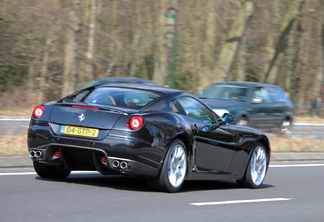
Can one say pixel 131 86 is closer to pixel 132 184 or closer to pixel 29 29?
pixel 132 184

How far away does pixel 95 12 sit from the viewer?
29266 mm

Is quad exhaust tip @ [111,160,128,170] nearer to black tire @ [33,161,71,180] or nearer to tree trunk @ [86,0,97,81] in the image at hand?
black tire @ [33,161,71,180]

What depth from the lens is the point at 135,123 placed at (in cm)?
657

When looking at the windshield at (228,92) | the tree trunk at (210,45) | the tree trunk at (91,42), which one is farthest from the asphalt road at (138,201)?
the tree trunk at (91,42)

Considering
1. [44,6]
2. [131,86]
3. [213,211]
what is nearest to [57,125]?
[131,86]

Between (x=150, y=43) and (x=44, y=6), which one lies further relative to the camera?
(x=150, y=43)

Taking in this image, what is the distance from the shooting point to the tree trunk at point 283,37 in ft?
92.6

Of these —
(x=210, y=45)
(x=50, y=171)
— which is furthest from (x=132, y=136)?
(x=210, y=45)

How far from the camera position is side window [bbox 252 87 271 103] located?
54.0 ft

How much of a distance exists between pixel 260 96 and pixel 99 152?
1106cm

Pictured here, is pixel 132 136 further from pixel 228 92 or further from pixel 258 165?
pixel 228 92

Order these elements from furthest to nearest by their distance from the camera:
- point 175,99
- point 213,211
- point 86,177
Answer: point 86,177
point 175,99
point 213,211

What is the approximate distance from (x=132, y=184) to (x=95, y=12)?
2255cm

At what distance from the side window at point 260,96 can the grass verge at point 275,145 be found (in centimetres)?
184
